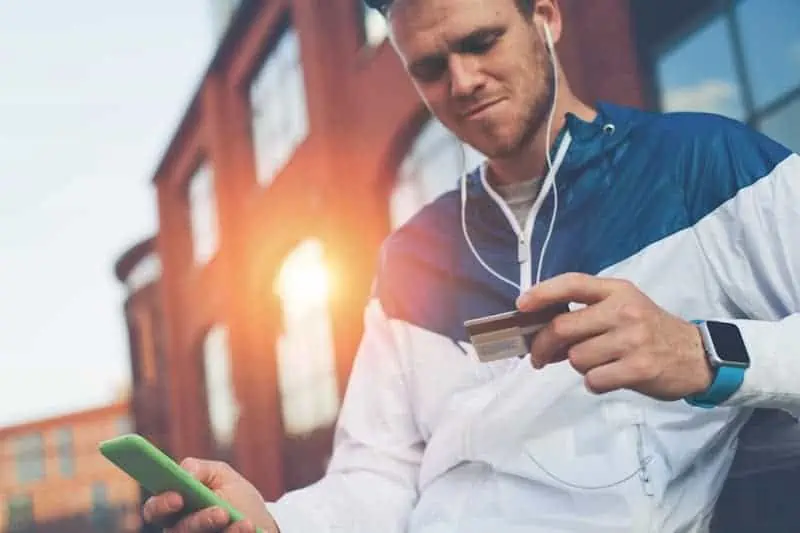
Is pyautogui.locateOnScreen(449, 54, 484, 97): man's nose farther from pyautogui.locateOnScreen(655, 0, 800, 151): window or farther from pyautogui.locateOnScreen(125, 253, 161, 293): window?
pyautogui.locateOnScreen(125, 253, 161, 293): window

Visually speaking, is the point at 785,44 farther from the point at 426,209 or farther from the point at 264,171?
the point at 264,171

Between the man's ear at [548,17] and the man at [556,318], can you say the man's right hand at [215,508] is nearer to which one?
the man at [556,318]

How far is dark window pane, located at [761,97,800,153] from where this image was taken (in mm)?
1781

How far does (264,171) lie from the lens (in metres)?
4.77

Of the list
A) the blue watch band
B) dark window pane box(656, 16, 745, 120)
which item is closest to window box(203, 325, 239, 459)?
dark window pane box(656, 16, 745, 120)

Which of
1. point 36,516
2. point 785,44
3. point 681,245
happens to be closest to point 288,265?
point 785,44

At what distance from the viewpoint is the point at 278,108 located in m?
4.66

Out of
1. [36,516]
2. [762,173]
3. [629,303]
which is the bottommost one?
[36,516]

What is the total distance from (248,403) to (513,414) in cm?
411

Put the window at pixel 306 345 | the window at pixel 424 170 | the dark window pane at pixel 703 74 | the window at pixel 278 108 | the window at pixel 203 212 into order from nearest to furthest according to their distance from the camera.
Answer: the dark window pane at pixel 703 74 < the window at pixel 424 170 < the window at pixel 306 345 < the window at pixel 278 108 < the window at pixel 203 212

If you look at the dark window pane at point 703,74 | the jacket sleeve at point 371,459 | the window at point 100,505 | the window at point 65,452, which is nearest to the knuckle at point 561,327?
the jacket sleeve at point 371,459

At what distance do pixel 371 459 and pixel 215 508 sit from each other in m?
0.27

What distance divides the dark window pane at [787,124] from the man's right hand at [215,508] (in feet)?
4.14

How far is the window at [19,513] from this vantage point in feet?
40.8
